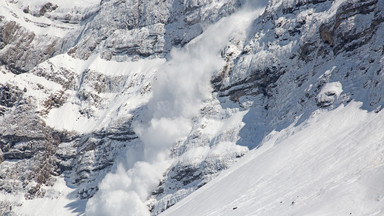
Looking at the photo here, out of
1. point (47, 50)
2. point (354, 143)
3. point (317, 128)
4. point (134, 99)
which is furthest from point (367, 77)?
point (47, 50)

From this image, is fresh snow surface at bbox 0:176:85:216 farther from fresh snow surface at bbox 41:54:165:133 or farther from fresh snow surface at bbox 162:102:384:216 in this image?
fresh snow surface at bbox 162:102:384:216

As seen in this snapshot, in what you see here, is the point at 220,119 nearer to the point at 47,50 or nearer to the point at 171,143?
the point at 171,143

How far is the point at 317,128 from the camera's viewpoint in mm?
91438

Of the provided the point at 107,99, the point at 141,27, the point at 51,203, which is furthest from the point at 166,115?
the point at 141,27

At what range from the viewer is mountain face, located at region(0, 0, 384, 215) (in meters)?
102

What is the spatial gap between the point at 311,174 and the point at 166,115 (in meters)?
60.7

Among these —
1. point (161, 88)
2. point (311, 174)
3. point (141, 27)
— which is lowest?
point (311, 174)

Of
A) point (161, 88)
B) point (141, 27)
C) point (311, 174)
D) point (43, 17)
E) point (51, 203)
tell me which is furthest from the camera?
point (43, 17)

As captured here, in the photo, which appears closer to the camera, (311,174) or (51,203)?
(311,174)

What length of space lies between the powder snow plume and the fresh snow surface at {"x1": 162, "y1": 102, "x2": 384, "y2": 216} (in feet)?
90.7

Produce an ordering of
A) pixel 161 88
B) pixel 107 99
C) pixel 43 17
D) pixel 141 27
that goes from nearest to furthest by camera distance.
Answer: pixel 161 88 → pixel 107 99 → pixel 141 27 → pixel 43 17

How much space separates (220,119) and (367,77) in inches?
1472

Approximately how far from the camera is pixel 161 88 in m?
138

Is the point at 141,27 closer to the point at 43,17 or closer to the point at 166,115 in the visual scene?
the point at 166,115
